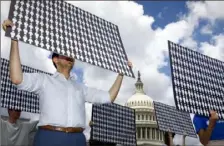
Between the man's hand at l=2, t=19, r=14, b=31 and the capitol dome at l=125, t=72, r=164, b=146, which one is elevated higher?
the capitol dome at l=125, t=72, r=164, b=146

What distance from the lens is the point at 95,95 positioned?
4688 millimetres

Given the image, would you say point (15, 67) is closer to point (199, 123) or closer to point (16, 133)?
point (199, 123)

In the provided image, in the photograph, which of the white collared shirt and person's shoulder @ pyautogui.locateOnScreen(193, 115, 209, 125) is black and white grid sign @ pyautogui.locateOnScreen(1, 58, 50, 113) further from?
the white collared shirt

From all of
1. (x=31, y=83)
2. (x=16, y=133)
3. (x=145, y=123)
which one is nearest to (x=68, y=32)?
(x=31, y=83)

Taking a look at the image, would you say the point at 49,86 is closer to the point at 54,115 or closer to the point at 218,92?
the point at 54,115

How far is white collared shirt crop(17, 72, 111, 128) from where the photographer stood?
3969 millimetres

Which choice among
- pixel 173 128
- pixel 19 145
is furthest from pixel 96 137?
pixel 19 145

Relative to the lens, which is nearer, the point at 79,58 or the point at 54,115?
the point at 54,115

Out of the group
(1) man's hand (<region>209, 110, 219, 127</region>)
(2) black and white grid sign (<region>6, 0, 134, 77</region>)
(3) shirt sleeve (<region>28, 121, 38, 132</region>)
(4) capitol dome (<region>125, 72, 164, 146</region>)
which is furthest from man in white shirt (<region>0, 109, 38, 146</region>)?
(4) capitol dome (<region>125, 72, 164, 146</region>)

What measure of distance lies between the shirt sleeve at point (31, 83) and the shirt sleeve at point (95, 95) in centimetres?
72

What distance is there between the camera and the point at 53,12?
200 inches

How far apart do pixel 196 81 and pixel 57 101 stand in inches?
129

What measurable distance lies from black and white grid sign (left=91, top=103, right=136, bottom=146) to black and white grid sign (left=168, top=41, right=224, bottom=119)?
8.83 metres

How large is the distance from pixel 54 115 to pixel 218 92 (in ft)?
12.6
